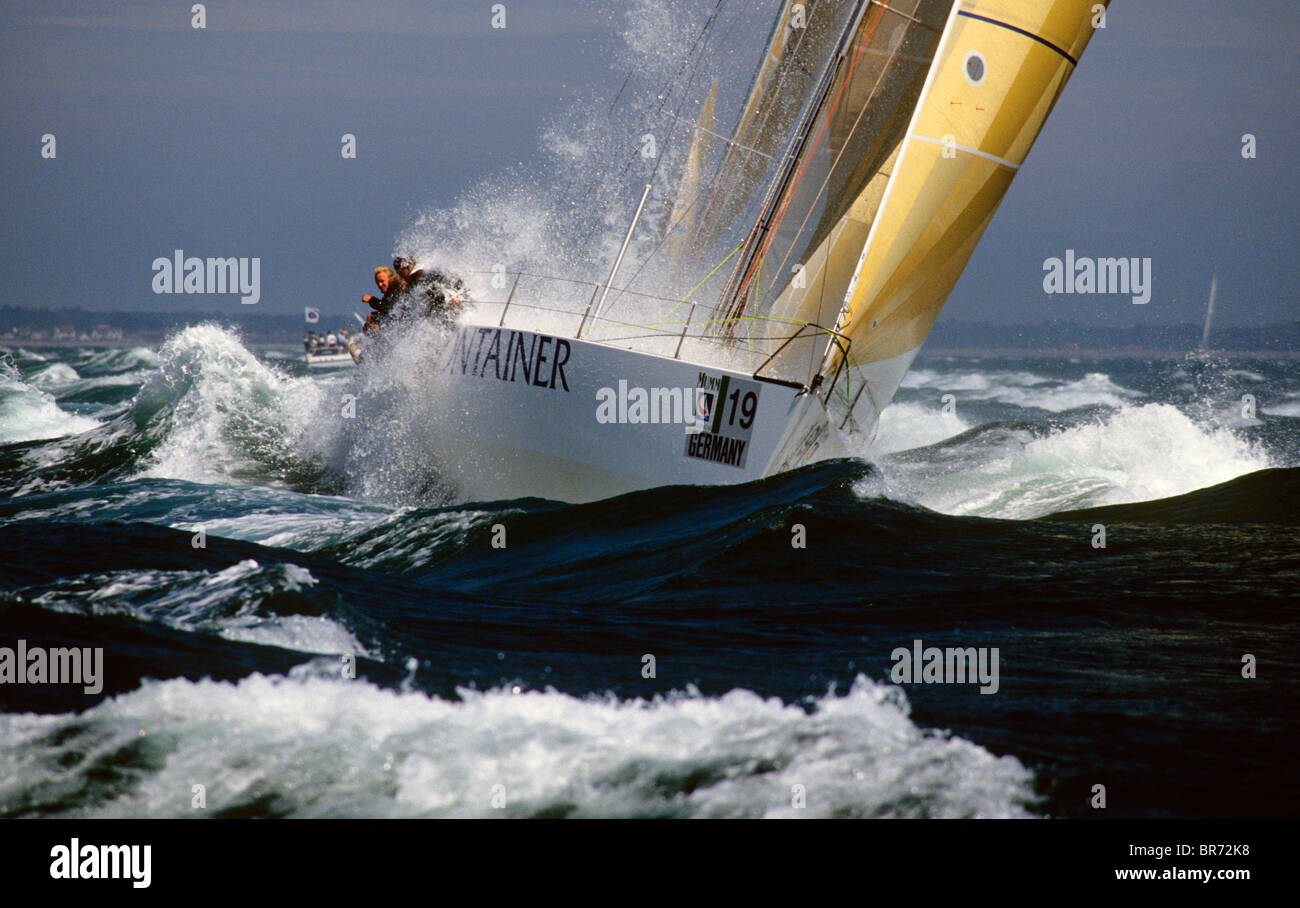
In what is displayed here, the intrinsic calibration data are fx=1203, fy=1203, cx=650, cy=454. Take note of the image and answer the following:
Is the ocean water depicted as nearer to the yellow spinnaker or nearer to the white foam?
the white foam

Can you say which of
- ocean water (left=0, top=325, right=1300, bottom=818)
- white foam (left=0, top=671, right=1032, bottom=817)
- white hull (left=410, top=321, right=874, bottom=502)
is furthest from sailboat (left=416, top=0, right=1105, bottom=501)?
white foam (left=0, top=671, right=1032, bottom=817)

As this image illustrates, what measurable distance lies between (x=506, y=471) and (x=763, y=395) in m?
2.26

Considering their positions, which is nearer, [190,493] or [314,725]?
[314,725]

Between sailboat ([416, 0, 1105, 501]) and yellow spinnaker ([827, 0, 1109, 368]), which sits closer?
sailboat ([416, 0, 1105, 501])

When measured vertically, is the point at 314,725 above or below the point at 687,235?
below

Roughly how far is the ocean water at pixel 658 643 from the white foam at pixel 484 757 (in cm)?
1

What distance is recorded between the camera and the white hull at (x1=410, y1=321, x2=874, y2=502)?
8188 mm

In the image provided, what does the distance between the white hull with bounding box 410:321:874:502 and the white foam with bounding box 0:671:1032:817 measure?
4143 millimetres

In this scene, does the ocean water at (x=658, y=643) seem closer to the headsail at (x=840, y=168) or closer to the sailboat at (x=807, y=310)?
the sailboat at (x=807, y=310)

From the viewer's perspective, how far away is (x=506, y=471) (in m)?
9.23

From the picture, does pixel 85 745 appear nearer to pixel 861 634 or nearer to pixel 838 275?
pixel 861 634

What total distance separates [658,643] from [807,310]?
4.55m
